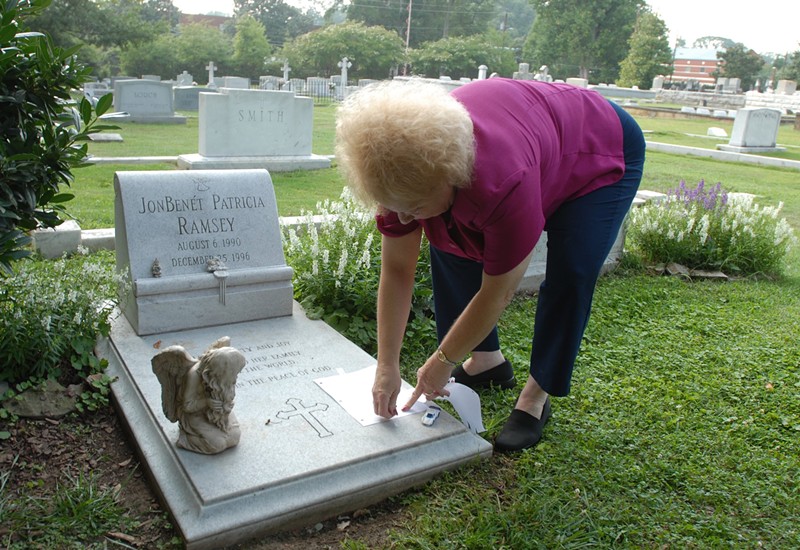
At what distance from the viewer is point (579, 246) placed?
240 centimetres

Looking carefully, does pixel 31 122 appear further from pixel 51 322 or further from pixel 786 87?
pixel 786 87

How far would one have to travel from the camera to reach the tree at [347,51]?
35.6 metres

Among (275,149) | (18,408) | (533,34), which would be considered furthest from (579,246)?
(533,34)

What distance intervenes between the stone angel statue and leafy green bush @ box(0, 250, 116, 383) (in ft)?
2.70

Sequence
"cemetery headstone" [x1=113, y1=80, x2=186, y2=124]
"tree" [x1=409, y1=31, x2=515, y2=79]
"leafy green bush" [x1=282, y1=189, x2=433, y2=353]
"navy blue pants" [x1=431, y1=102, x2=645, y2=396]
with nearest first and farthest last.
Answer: "navy blue pants" [x1=431, y1=102, x2=645, y2=396] → "leafy green bush" [x1=282, y1=189, x2=433, y2=353] → "cemetery headstone" [x1=113, y1=80, x2=186, y2=124] → "tree" [x1=409, y1=31, x2=515, y2=79]

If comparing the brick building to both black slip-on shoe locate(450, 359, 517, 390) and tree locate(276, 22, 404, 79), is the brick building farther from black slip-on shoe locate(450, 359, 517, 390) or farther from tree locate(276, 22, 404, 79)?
black slip-on shoe locate(450, 359, 517, 390)

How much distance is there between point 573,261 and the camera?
94.7 inches

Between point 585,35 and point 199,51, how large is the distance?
2852 cm

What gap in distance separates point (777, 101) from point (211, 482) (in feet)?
120

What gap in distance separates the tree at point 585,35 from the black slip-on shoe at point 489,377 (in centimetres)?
5007

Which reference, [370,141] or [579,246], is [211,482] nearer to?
[370,141]

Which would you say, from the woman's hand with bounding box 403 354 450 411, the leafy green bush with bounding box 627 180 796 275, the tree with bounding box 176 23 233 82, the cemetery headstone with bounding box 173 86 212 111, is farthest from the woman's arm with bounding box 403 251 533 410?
the tree with bounding box 176 23 233 82

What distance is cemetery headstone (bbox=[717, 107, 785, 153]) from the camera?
14.4m

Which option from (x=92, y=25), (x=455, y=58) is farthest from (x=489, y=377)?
(x=455, y=58)
